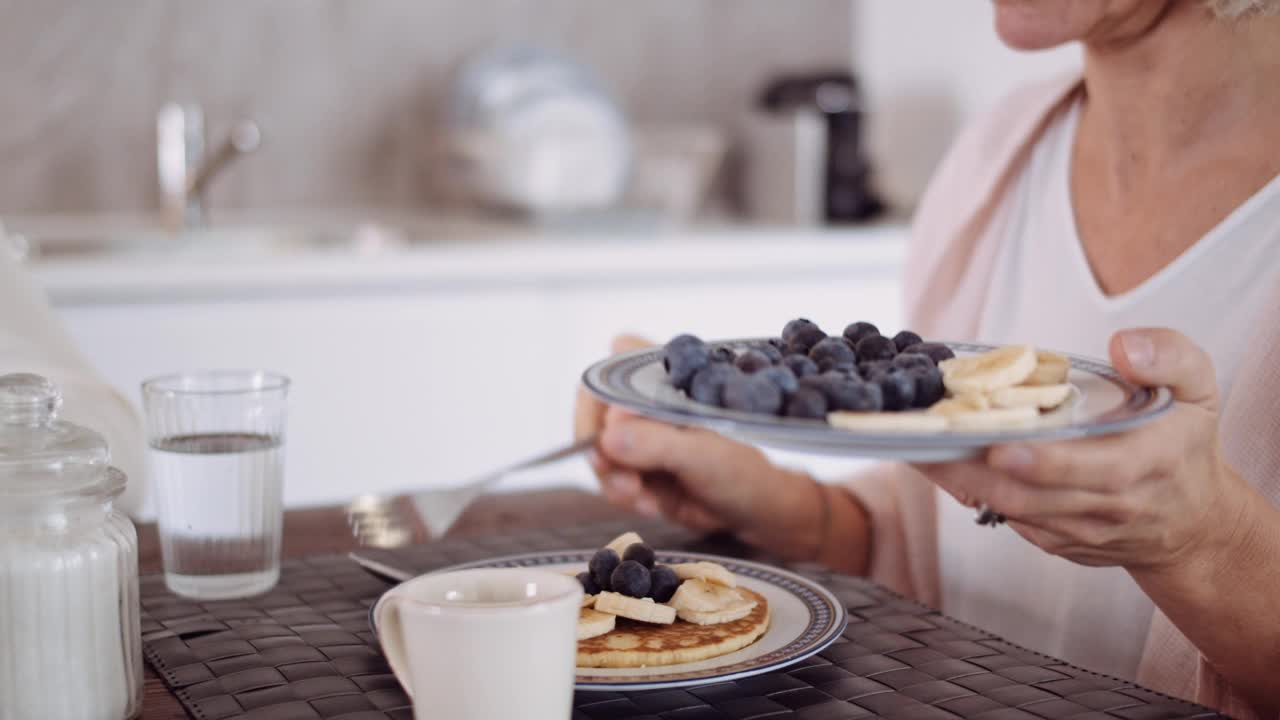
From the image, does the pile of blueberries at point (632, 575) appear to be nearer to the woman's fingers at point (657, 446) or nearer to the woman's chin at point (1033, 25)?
the woman's fingers at point (657, 446)

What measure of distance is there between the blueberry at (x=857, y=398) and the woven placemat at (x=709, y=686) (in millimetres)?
166

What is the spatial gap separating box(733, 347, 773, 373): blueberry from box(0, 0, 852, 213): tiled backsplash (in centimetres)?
243

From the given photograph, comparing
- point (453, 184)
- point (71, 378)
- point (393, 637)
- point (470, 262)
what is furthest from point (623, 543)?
point (453, 184)

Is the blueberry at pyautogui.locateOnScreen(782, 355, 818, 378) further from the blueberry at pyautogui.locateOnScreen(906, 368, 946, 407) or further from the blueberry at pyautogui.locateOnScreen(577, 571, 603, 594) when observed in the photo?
the blueberry at pyautogui.locateOnScreen(577, 571, 603, 594)

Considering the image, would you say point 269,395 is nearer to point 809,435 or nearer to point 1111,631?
point 809,435

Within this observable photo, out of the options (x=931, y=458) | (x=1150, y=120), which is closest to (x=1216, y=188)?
(x=1150, y=120)

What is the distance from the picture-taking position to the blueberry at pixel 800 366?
0.80 m

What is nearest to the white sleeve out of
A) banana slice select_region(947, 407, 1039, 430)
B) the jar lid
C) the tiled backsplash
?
the jar lid

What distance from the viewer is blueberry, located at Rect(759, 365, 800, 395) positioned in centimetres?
76

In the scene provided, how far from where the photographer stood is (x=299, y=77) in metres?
3.05

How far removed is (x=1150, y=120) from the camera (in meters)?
1.25

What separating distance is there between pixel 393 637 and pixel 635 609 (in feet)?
0.58

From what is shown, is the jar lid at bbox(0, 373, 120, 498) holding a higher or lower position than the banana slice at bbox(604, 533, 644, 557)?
higher

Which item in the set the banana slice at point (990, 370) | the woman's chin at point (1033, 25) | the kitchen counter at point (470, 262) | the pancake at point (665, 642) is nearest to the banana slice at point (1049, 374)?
the banana slice at point (990, 370)
